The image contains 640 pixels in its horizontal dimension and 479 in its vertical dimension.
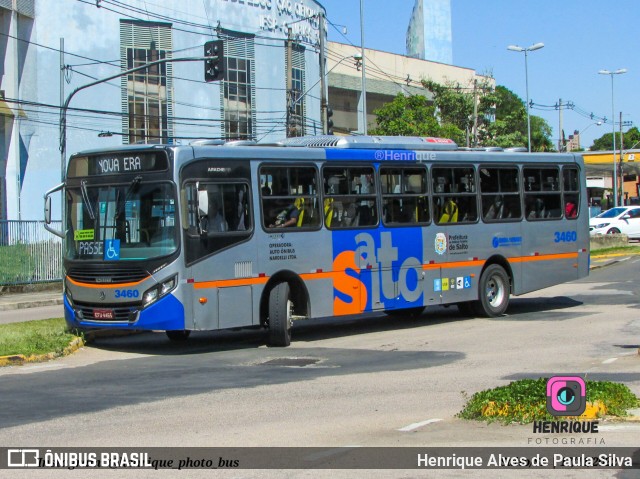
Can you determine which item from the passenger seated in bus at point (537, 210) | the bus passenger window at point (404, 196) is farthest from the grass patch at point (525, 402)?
the passenger seated in bus at point (537, 210)

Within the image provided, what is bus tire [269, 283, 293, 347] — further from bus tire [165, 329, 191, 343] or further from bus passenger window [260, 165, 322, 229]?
bus tire [165, 329, 191, 343]

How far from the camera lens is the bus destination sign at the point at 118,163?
14.1m

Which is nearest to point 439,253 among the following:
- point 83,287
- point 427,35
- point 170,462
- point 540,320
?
point 540,320

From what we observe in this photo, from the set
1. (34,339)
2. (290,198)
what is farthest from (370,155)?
(34,339)

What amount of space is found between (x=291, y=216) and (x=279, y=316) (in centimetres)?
168

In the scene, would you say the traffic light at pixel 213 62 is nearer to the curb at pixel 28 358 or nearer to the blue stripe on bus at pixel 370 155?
the blue stripe on bus at pixel 370 155

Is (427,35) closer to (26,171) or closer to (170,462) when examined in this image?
(26,171)

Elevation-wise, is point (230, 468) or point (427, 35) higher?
point (427, 35)

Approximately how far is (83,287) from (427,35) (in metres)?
69.5

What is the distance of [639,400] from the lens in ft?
29.5

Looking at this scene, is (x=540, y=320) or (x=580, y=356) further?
(x=540, y=320)

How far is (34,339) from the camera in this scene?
14805mm

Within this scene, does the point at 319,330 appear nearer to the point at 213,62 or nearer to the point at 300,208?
the point at 300,208

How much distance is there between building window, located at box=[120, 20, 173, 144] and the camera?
42.8 metres
